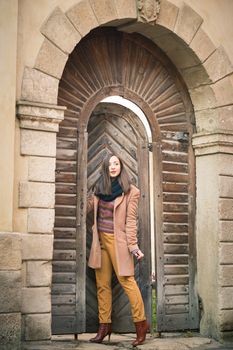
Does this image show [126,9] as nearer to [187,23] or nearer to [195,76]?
[187,23]

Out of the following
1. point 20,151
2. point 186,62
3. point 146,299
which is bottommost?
point 146,299

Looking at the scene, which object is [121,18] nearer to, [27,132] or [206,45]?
[206,45]

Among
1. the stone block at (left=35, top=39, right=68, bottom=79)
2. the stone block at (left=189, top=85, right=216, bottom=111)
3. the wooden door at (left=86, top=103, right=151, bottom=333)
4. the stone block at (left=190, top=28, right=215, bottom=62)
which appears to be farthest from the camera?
the stone block at (left=189, top=85, right=216, bottom=111)

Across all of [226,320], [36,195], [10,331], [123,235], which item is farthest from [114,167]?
[226,320]

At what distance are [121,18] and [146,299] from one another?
3.37 m

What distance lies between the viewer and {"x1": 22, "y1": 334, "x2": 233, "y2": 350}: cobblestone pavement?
20.6 ft

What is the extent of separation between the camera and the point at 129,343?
6.88 metres

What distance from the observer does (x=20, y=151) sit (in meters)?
6.25

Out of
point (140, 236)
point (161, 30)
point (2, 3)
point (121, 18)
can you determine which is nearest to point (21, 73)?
point (2, 3)

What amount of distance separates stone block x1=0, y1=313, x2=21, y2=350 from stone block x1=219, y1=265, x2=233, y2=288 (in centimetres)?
274

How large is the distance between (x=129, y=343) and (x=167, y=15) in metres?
3.87

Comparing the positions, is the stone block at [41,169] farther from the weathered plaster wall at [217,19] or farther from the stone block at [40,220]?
the weathered plaster wall at [217,19]

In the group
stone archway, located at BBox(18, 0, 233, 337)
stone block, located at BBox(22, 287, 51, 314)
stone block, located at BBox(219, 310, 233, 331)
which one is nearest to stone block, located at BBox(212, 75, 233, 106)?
stone archway, located at BBox(18, 0, 233, 337)

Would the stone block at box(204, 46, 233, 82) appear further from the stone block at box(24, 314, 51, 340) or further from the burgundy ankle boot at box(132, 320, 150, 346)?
the stone block at box(24, 314, 51, 340)
